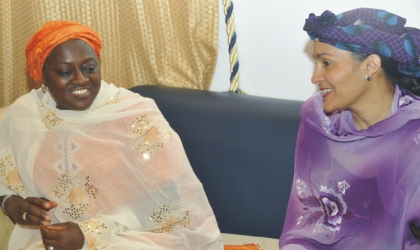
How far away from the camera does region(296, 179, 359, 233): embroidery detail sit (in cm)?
203

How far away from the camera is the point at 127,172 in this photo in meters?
2.37

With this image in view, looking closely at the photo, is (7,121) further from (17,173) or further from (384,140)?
(384,140)

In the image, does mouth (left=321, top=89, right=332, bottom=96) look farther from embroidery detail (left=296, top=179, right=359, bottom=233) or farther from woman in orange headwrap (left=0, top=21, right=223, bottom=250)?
woman in orange headwrap (left=0, top=21, right=223, bottom=250)

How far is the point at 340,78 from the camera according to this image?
6.18 feet

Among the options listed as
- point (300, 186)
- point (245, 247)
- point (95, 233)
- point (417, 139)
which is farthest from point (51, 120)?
point (417, 139)

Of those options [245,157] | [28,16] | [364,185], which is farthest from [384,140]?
[28,16]

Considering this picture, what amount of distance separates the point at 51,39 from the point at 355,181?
124cm

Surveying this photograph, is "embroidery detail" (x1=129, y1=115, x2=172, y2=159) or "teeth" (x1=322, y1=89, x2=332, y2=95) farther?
"embroidery detail" (x1=129, y1=115, x2=172, y2=159)

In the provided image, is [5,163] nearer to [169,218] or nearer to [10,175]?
[10,175]

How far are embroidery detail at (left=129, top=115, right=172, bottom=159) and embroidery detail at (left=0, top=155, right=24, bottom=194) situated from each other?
48 cm

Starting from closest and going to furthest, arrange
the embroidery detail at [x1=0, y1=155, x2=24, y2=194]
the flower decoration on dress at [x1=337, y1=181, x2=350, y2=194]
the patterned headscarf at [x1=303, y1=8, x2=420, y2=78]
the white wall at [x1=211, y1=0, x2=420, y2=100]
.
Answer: the patterned headscarf at [x1=303, y1=8, x2=420, y2=78] < the flower decoration on dress at [x1=337, y1=181, x2=350, y2=194] < the embroidery detail at [x1=0, y1=155, x2=24, y2=194] < the white wall at [x1=211, y1=0, x2=420, y2=100]

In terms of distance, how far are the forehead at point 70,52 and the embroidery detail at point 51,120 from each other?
0.24 metres

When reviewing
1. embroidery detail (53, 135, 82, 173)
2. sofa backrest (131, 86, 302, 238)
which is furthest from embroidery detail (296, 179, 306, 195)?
embroidery detail (53, 135, 82, 173)

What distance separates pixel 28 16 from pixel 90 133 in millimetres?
931
